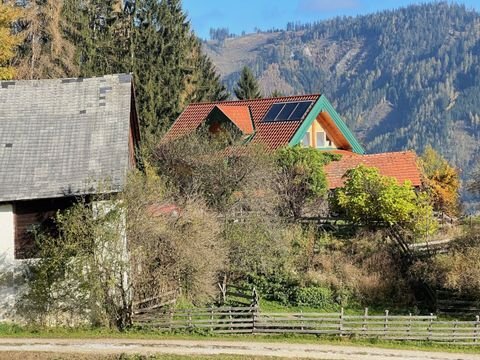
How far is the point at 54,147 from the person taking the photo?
26.7m

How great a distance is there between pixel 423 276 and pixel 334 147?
1749cm

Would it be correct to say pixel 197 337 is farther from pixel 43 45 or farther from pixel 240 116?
pixel 43 45

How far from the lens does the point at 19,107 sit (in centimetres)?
Answer: 2811

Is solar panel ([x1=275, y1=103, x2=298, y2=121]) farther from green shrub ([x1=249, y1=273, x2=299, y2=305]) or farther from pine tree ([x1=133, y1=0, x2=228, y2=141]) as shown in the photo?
green shrub ([x1=249, y1=273, x2=299, y2=305])

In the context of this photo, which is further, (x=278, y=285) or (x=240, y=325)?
(x=278, y=285)

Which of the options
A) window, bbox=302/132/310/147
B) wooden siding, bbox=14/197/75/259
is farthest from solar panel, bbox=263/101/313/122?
wooden siding, bbox=14/197/75/259

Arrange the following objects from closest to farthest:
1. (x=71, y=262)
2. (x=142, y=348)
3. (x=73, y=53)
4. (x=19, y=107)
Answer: (x=142, y=348) < (x=71, y=262) < (x=19, y=107) < (x=73, y=53)

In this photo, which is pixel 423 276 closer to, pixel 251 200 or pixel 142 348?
pixel 251 200

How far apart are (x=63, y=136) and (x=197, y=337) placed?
9317mm

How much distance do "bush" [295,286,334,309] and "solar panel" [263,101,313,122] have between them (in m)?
15.7

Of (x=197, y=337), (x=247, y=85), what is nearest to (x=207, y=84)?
(x=247, y=85)

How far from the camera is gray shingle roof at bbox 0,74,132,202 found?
997 inches

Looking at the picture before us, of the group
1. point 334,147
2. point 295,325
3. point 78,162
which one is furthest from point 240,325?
point 334,147

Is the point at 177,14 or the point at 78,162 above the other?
the point at 177,14
